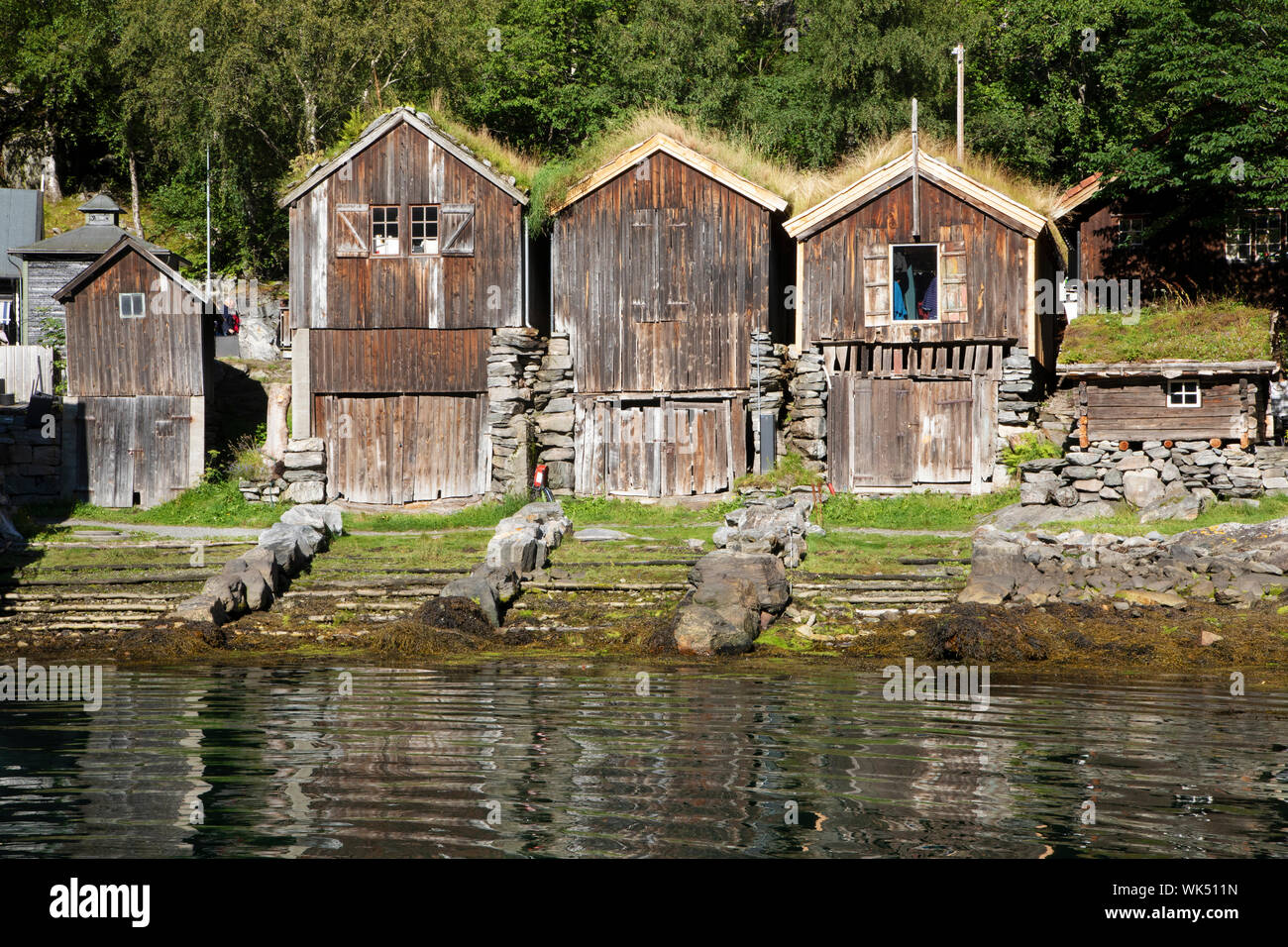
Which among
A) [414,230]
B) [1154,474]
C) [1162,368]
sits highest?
[414,230]

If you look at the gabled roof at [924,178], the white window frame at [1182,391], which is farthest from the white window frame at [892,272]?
the white window frame at [1182,391]

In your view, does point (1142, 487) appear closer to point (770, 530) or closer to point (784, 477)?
point (784, 477)

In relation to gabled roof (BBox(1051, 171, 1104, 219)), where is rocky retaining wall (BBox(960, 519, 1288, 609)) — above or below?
below

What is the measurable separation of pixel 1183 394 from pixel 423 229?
19286 millimetres

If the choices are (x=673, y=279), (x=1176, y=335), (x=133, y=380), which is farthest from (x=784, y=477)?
(x=133, y=380)

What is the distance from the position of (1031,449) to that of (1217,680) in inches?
509

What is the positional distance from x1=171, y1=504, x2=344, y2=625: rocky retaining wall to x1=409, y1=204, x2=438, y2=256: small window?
364 inches

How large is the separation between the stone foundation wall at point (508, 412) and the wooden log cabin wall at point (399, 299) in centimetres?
33

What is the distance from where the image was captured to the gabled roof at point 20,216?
1917 inches

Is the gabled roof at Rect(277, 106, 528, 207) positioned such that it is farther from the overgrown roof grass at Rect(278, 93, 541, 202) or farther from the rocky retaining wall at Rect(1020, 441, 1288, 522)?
the rocky retaining wall at Rect(1020, 441, 1288, 522)

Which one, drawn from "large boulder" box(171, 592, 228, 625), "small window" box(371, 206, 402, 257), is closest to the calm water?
"large boulder" box(171, 592, 228, 625)

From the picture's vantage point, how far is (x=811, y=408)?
31.5 m

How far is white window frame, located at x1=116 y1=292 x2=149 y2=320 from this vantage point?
109ft
